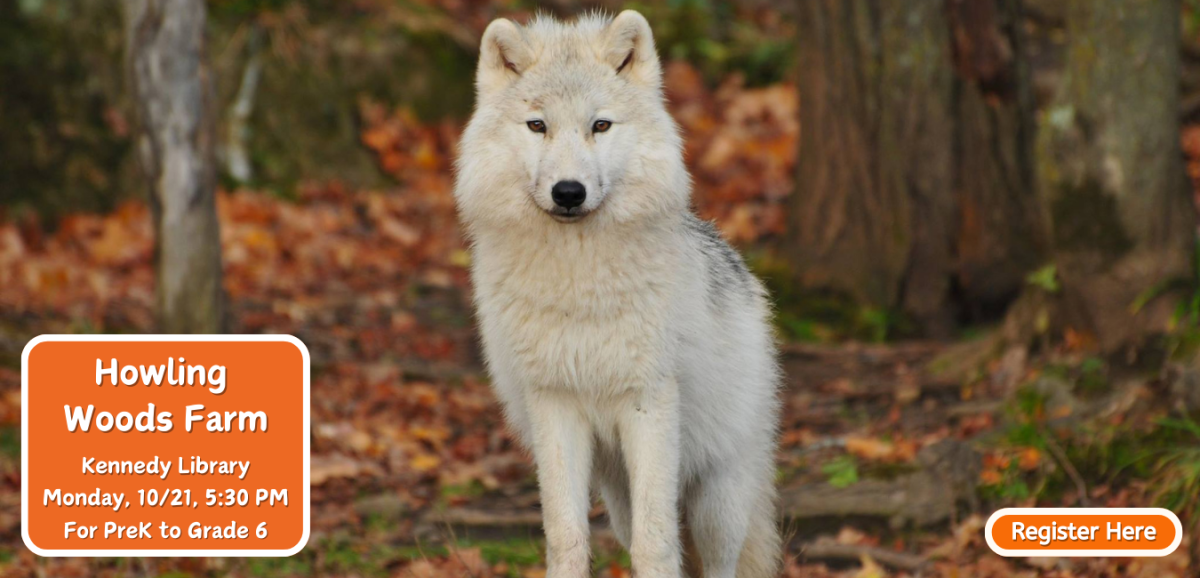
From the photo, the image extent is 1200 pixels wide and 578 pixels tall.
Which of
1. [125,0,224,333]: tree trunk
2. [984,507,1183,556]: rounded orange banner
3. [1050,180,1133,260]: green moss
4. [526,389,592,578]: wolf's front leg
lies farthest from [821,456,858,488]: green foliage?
[125,0,224,333]: tree trunk

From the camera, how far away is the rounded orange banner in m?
5.67

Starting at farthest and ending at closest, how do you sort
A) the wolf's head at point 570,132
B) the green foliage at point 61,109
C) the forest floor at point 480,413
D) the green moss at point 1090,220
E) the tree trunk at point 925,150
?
the green foliage at point 61,109, the tree trunk at point 925,150, the green moss at point 1090,220, the forest floor at point 480,413, the wolf's head at point 570,132

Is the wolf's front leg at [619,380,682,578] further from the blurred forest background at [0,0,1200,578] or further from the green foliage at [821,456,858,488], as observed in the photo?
the green foliage at [821,456,858,488]

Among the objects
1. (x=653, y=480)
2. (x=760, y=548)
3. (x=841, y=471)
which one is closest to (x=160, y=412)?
(x=653, y=480)

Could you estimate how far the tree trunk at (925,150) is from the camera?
8.65m

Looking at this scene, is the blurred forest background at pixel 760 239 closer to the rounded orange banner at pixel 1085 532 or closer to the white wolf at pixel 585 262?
the rounded orange banner at pixel 1085 532

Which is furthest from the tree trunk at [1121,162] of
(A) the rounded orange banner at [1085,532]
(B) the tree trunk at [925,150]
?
(B) the tree trunk at [925,150]

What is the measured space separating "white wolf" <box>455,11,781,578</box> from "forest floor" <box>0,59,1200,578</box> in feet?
3.20

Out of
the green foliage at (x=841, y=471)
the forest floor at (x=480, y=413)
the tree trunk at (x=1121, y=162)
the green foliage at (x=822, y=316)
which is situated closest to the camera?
the forest floor at (x=480, y=413)

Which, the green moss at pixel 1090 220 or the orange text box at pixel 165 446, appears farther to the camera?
the green moss at pixel 1090 220

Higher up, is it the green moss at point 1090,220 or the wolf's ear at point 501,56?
the wolf's ear at point 501,56

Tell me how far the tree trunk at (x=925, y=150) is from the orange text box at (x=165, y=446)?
4.35 m

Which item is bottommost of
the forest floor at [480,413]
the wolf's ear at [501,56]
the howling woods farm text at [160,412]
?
the forest floor at [480,413]

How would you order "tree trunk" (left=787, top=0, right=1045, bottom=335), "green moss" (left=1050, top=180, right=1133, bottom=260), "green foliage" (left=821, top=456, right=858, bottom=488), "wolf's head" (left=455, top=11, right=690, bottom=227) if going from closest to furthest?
1. "wolf's head" (left=455, top=11, right=690, bottom=227)
2. "green foliage" (left=821, top=456, right=858, bottom=488)
3. "green moss" (left=1050, top=180, right=1133, bottom=260)
4. "tree trunk" (left=787, top=0, right=1045, bottom=335)
